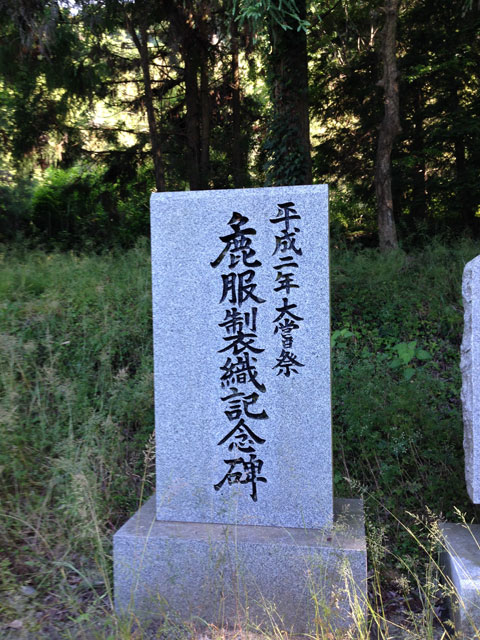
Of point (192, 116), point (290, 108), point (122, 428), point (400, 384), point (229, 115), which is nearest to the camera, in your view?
point (122, 428)

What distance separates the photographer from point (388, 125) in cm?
802

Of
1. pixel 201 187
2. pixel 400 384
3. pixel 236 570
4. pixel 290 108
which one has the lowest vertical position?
pixel 236 570

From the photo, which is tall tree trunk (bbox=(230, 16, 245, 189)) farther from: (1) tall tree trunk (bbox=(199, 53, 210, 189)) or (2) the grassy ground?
(2) the grassy ground

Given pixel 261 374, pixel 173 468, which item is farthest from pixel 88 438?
pixel 261 374

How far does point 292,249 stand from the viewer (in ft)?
9.98

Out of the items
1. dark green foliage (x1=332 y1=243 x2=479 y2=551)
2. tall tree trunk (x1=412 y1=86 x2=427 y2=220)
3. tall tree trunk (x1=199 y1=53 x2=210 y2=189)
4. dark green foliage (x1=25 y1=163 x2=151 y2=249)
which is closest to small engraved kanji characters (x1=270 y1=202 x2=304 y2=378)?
dark green foliage (x1=332 y1=243 x2=479 y2=551)

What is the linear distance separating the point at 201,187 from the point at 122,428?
677cm

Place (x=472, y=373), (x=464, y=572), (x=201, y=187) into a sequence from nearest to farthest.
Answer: (x=464, y=572), (x=472, y=373), (x=201, y=187)

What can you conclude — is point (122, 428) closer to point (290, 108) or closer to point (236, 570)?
point (236, 570)

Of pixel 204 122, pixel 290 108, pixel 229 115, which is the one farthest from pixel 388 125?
pixel 229 115

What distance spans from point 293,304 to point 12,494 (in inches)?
89.1

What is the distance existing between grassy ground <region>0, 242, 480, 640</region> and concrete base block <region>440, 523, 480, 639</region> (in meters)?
0.15

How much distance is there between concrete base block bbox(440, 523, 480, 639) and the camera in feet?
8.83

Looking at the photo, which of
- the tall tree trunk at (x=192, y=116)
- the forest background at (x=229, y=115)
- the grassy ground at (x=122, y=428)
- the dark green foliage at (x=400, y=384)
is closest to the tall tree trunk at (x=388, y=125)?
the forest background at (x=229, y=115)
